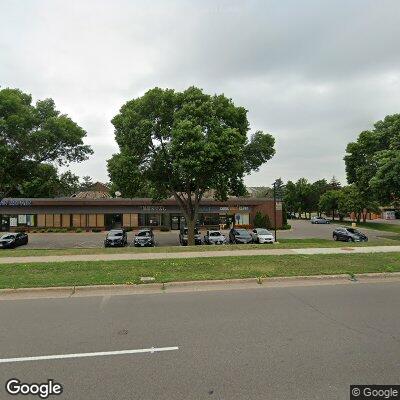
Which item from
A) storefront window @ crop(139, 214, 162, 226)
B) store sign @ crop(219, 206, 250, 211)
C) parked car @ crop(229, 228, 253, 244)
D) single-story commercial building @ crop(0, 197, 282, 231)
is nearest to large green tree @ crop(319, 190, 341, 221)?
store sign @ crop(219, 206, 250, 211)

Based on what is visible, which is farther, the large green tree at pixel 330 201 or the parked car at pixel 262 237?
the large green tree at pixel 330 201

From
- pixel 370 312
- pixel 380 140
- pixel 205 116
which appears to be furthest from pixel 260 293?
pixel 380 140

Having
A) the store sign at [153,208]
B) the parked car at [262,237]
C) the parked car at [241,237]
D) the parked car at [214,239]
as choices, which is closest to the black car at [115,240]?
the parked car at [214,239]

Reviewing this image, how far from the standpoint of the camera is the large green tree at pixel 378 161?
28938 millimetres

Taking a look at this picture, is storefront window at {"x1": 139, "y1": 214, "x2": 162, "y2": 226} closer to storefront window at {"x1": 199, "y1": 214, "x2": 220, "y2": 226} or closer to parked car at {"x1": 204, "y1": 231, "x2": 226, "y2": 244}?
storefront window at {"x1": 199, "y1": 214, "x2": 220, "y2": 226}

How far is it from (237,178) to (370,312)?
2243cm

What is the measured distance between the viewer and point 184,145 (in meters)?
24.5

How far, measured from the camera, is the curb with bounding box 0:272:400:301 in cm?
970

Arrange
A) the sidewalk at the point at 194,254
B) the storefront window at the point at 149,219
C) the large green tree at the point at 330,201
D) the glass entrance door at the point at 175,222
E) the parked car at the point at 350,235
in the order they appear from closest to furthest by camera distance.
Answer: the sidewalk at the point at 194,254, the parked car at the point at 350,235, the storefront window at the point at 149,219, the glass entrance door at the point at 175,222, the large green tree at the point at 330,201

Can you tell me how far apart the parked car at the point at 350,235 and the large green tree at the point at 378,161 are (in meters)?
3.54

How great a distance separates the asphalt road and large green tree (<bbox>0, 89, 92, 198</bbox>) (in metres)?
20.9
